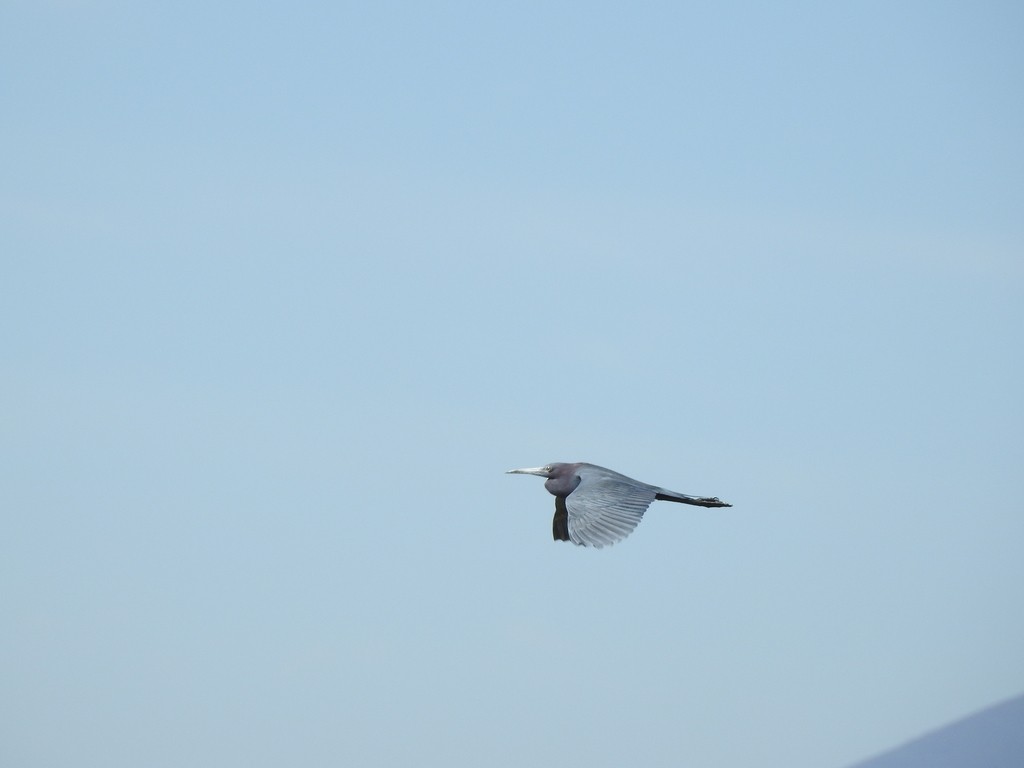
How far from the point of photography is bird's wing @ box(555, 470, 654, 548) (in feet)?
117

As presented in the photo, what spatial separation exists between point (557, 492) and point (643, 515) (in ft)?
13.1

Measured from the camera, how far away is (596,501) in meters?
37.2

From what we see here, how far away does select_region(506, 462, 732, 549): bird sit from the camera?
35938 mm

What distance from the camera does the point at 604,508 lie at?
121ft

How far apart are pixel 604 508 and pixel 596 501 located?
1.41ft

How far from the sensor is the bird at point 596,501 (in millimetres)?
35938

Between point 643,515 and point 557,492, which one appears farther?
point 557,492

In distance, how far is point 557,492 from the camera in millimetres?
39938

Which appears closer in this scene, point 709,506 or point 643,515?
point 643,515

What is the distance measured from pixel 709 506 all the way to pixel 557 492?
398cm

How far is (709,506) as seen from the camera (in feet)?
134

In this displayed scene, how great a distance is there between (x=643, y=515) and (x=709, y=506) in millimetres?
4768

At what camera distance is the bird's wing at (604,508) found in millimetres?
35812

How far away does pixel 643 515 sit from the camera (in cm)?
3641
